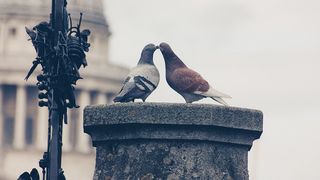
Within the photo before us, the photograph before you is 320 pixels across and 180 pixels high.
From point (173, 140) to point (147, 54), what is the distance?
1.02m

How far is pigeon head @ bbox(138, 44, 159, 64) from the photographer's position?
10.7 meters

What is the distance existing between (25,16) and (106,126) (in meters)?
134

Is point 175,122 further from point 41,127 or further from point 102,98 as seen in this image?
point 41,127

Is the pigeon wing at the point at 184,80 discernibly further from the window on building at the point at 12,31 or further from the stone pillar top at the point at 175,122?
the window on building at the point at 12,31

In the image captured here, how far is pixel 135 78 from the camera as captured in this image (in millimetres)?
10297

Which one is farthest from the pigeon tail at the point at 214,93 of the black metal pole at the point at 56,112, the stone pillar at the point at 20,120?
the stone pillar at the point at 20,120

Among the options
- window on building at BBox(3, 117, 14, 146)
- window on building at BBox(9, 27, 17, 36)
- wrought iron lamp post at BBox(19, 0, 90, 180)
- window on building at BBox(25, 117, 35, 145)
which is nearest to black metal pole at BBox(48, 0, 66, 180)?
wrought iron lamp post at BBox(19, 0, 90, 180)

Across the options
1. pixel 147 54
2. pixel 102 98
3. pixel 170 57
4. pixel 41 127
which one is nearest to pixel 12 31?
pixel 41 127

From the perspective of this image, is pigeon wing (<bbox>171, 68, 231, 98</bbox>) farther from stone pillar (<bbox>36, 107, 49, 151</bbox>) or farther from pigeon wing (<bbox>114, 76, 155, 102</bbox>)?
stone pillar (<bbox>36, 107, 49, 151</bbox>)

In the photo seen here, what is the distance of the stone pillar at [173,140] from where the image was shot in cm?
985

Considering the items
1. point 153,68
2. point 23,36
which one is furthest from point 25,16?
point 153,68

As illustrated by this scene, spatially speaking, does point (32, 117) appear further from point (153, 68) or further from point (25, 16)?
point (153, 68)

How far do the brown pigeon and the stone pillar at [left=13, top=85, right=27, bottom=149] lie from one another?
127 meters

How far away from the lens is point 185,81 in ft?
33.8
